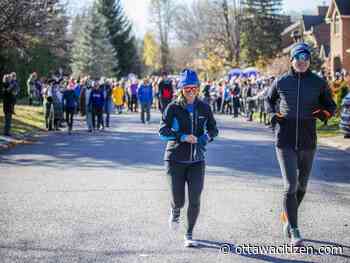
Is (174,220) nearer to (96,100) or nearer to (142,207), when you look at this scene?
(142,207)

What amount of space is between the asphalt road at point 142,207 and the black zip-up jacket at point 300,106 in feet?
3.56

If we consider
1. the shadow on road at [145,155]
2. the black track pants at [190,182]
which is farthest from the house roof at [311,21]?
the black track pants at [190,182]

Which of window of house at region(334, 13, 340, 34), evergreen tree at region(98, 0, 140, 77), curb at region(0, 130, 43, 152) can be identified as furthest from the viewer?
evergreen tree at region(98, 0, 140, 77)

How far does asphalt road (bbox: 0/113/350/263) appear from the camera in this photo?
22.4 ft

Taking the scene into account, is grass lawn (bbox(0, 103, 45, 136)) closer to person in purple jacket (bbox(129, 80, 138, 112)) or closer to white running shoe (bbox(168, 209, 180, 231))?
person in purple jacket (bbox(129, 80, 138, 112))

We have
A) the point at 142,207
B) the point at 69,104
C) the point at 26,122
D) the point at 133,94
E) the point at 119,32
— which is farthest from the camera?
the point at 119,32

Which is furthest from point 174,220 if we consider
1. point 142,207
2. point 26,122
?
point 26,122

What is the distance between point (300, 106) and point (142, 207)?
3.16 m

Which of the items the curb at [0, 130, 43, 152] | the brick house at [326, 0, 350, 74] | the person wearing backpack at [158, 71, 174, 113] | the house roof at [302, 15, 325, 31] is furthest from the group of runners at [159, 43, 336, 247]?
the house roof at [302, 15, 325, 31]

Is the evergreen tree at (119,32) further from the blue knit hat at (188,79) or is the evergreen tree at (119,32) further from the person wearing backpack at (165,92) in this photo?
the blue knit hat at (188,79)

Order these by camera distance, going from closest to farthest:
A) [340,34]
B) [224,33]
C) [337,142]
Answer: [337,142] < [340,34] < [224,33]

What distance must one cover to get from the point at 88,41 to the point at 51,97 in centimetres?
5035

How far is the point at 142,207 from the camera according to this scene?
9281 millimetres
